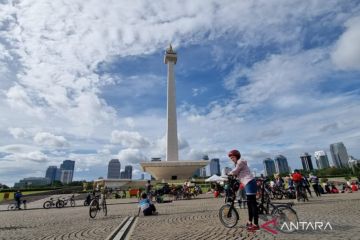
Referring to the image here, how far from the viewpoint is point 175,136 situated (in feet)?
208

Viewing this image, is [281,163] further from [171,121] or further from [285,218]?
[285,218]

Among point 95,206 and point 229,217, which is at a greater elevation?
point 95,206

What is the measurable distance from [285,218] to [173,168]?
53.3 m

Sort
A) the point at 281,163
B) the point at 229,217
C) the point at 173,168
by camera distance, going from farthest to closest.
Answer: the point at 281,163
the point at 173,168
the point at 229,217

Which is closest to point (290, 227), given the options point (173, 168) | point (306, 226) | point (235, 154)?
point (306, 226)

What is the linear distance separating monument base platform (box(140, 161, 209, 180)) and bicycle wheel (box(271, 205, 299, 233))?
2055 inches

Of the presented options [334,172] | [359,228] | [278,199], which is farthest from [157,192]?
[334,172]

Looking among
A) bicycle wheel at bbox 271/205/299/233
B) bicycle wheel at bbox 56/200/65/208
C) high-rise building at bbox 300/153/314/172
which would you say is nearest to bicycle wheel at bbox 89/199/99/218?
bicycle wheel at bbox 271/205/299/233

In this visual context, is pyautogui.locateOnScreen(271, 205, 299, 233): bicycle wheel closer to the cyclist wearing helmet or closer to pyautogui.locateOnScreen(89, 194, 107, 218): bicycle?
the cyclist wearing helmet

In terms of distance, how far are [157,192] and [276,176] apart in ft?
36.0

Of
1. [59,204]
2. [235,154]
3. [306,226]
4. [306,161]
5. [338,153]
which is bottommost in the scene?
[306,226]

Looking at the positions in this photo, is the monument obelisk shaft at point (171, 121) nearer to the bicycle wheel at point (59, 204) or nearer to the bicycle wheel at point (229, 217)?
the bicycle wheel at point (59, 204)

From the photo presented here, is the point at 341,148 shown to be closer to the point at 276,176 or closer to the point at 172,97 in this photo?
the point at 172,97

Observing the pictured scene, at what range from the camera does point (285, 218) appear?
6.65m
